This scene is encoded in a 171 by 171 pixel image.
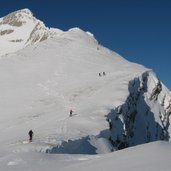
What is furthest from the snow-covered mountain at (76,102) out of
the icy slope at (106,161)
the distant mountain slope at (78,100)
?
the icy slope at (106,161)

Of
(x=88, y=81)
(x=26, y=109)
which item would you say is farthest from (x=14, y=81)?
(x=26, y=109)

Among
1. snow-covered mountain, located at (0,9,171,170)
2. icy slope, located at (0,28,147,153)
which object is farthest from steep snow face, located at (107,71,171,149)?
icy slope, located at (0,28,147,153)

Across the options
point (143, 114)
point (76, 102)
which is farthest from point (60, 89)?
point (143, 114)

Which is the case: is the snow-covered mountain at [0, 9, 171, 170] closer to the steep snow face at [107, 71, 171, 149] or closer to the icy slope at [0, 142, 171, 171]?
the steep snow face at [107, 71, 171, 149]

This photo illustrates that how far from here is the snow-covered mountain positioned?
146 feet

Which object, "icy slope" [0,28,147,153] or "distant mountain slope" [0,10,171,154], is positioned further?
"icy slope" [0,28,147,153]

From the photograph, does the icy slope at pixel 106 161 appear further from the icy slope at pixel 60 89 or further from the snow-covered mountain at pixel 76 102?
the icy slope at pixel 60 89

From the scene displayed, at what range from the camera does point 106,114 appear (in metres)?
56.8

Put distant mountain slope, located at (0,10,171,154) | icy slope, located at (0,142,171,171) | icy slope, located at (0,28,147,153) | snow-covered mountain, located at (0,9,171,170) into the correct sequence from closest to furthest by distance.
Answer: icy slope, located at (0,142,171,171) < snow-covered mountain, located at (0,9,171,170) < distant mountain slope, located at (0,10,171,154) < icy slope, located at (0,28,147,153)

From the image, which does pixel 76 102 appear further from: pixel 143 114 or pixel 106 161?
pixel 106 161

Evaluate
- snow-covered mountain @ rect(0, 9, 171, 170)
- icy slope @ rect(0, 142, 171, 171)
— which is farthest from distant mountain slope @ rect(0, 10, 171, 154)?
icy slope @ rect(0, 142, 171, 171)

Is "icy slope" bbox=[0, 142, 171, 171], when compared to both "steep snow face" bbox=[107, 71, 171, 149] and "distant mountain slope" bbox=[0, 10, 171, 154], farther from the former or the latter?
"steep snow face" bbox=[107, 71, 171, 149]

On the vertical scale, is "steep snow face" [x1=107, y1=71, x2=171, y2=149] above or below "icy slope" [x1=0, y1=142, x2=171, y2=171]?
above

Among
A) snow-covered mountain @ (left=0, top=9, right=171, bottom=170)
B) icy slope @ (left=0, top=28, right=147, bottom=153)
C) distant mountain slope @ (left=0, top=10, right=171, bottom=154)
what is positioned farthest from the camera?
icy slope @ (left=0, top=28, right=147, bottom=153)
